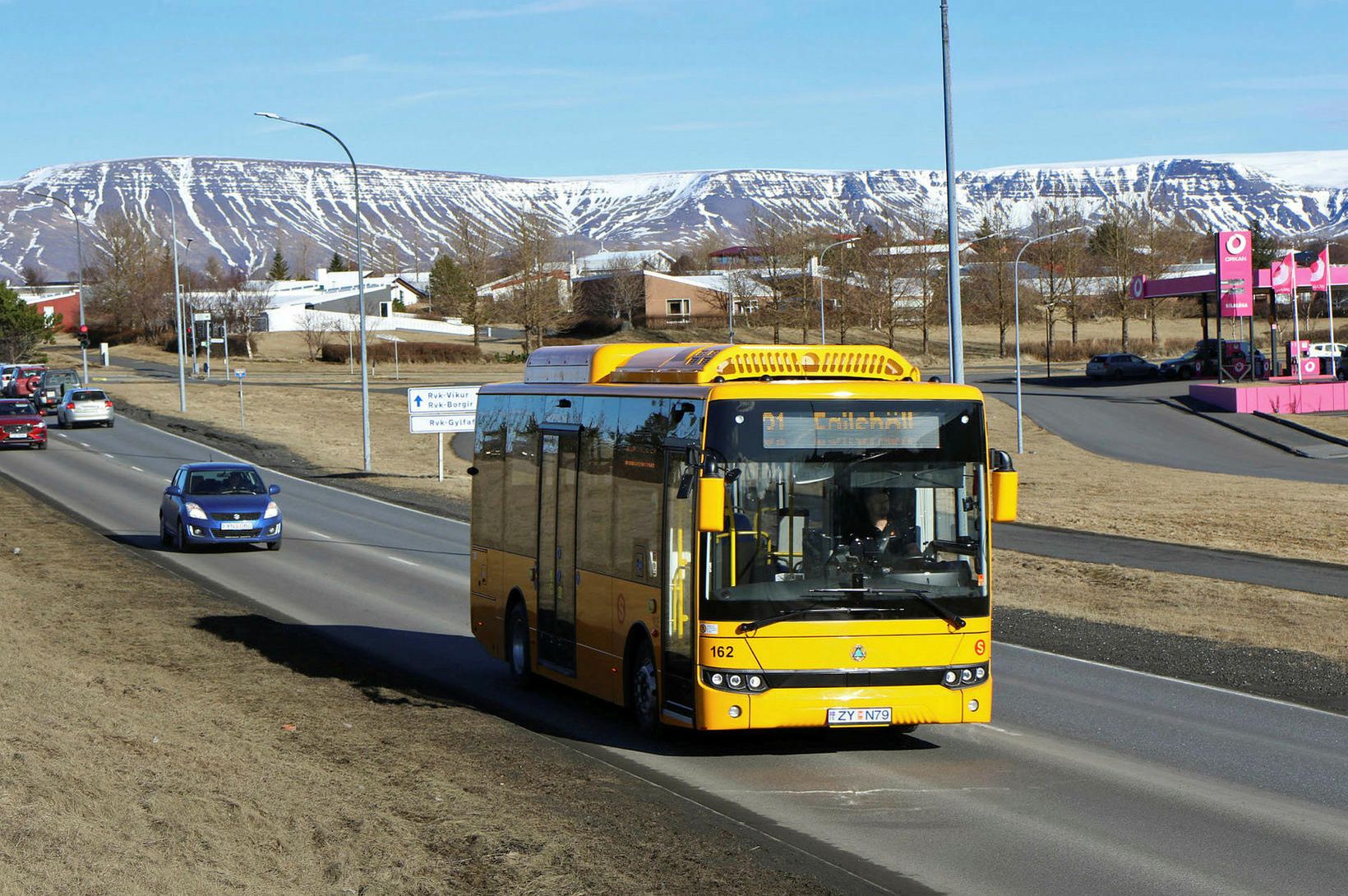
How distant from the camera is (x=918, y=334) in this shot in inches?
4606

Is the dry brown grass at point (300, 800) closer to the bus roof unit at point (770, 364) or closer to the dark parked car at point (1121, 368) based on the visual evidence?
the bus roof unit at point (770, 364)

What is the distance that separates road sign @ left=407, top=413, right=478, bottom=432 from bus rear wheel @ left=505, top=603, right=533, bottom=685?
27536 mm

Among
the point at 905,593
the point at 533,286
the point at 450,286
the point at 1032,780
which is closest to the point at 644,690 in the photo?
the point at 905,593

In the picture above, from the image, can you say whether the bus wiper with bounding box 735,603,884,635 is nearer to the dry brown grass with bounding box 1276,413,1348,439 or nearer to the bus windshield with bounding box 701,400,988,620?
the bus windshield with bounding box 701,400,988,620

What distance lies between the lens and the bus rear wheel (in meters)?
14.4

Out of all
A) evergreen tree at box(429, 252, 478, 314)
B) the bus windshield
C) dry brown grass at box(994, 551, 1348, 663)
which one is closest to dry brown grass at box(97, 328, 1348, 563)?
dry brown grass at box(994, 551, 1348, 663)

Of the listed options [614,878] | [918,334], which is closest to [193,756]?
[614,878]

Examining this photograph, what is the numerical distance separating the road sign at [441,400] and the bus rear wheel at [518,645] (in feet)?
90.7

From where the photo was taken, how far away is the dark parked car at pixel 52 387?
68188mm

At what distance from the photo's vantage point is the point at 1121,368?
85.2 metres

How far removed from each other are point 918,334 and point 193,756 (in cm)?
10999

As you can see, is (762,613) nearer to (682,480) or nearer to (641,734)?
(682,480)

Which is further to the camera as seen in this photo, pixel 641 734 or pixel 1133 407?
pixel 1133 407

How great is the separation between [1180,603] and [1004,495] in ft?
36.1
